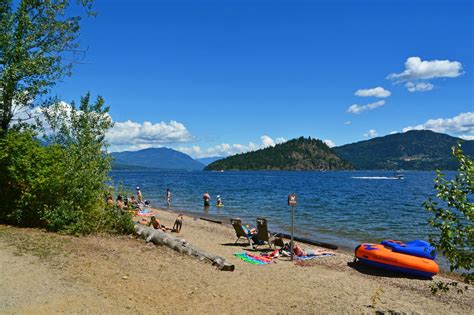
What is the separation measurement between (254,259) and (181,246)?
2.50 m

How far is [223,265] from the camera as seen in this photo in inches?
398

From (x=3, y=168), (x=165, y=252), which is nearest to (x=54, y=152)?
(x=3, y=168)

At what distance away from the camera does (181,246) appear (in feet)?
37.1

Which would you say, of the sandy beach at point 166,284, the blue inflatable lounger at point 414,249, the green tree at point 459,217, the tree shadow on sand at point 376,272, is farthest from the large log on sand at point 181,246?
the green tree at point 459,217

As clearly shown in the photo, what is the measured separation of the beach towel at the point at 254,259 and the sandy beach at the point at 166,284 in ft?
1.02

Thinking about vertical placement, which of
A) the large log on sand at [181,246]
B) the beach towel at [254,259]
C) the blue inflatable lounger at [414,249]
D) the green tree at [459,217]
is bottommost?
the beach towel at [254,259]

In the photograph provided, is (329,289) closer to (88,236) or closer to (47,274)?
(47,274)

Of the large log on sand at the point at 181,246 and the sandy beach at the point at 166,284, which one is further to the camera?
the large log on sand at the point at 181,246

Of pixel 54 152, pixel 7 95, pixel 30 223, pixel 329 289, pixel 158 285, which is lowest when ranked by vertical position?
pixel 329 289

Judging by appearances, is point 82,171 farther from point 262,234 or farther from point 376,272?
point 376,272

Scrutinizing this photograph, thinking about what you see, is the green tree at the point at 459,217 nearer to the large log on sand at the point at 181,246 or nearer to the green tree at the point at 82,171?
the large log on sand at the point at 181,246

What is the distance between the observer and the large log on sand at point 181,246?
1024cm

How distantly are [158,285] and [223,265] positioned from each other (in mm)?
2582

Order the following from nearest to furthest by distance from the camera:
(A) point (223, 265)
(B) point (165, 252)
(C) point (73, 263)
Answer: (C) point (73, 263) → (A) point (223, 265) → (B) point (165, 252)
